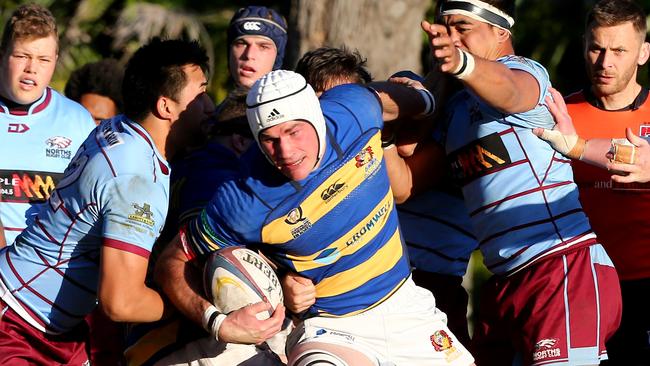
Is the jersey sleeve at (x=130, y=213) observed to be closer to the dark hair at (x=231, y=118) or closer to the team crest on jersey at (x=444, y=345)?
the dark hair at (x=231, y=118)

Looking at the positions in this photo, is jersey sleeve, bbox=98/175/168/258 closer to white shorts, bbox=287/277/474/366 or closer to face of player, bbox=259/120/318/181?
face of player, bbox=259/120/318/181

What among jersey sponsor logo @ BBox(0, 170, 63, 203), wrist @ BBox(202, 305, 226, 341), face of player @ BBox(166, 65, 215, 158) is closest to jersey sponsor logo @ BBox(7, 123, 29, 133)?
jersey sponsor logo @ BBox(0, 170, 63, 203)

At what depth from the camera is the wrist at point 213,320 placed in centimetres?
560

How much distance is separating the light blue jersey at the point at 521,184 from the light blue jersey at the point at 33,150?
8.33 ft

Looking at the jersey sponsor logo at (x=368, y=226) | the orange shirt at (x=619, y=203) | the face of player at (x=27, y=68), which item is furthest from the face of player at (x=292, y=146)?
the orange shirt at (x=619, y=203)

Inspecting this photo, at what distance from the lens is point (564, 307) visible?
244 inches

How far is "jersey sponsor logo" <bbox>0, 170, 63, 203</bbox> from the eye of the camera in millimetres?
7172

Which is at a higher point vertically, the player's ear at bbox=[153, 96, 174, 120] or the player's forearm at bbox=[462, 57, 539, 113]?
the player's forearm at bbox=[462, 57, 539, 113]

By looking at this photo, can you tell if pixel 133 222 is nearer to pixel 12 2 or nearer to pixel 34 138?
pixel 34 138

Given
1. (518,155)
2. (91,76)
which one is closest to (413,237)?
(518,155)

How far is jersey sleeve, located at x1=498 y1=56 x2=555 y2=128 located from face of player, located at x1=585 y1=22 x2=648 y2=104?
1177mm

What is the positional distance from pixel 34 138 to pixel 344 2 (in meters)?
4.01

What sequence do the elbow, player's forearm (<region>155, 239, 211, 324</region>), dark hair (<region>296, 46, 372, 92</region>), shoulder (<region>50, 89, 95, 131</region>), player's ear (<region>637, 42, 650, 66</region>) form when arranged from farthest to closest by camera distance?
player's ear (<region>637, 42, 650, 66</region>) < shoulder (<region>50, 89, 95, 131</region>) < dark hair (<region>296, 46, 372, 92</region>) < player's forearm (<region>155, 239, 211, 324</region>) < the elbow

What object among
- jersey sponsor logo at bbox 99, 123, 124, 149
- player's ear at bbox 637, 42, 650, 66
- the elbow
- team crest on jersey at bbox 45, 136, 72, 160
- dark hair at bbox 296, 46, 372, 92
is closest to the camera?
the elbow
